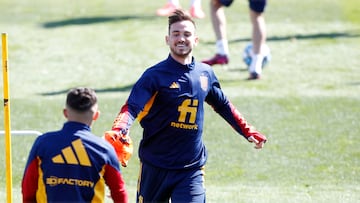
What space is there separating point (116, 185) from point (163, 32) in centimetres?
1217

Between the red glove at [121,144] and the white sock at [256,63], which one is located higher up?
the red glove at [121,144]

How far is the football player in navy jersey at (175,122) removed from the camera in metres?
7.29

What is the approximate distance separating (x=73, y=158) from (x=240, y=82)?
905 centimetres

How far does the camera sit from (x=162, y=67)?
734 centimetres

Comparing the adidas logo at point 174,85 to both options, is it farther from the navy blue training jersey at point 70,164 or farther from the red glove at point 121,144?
the navy blue training jersey at point 70,164

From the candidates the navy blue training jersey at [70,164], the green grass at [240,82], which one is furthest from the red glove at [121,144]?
the green grass at [240,82]

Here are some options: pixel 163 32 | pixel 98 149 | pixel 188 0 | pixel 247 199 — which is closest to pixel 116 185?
pixel 98 149

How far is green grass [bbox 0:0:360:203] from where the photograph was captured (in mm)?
10781

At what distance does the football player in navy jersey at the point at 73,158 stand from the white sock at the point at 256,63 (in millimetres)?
8865

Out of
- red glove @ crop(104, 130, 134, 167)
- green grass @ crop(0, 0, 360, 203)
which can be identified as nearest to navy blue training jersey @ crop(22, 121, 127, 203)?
red glove @ crop(104, 130, 134, 167)

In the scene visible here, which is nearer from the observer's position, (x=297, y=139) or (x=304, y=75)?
(x=297, y=139)

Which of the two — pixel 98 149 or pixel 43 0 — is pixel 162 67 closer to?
pixel 98 149

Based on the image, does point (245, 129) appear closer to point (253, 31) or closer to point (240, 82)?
point (253, 31)

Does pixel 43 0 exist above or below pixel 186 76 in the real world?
below
